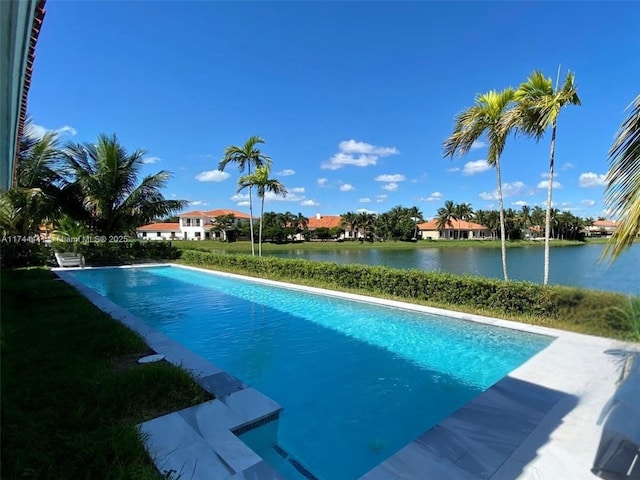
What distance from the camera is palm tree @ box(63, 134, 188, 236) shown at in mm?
16500

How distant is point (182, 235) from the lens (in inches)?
2450

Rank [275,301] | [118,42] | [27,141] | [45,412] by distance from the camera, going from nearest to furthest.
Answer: [45,412] < [118,42] < [275,301] < [27,141]

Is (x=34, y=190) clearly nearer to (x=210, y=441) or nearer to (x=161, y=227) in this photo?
(x=210, y=441)

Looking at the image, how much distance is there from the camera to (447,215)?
70562mm

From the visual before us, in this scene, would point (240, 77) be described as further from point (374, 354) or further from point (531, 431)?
point (531, 431)

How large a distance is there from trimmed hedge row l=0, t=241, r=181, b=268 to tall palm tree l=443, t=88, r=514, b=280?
54.3 feet

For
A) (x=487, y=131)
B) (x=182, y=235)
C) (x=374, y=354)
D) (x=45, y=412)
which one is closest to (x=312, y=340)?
(x=374, y=354)

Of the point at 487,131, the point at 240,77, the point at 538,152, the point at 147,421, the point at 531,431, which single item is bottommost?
the point at 531,431

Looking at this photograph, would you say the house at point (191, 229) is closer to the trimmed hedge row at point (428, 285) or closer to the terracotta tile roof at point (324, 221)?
the terracotta tile roof at point (324, 221)

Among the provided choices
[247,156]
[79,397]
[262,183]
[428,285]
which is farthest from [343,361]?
[247,156]

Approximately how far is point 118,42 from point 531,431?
10251 millimetres

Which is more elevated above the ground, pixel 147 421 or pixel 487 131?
pixel 487 131

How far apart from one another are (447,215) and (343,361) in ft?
232

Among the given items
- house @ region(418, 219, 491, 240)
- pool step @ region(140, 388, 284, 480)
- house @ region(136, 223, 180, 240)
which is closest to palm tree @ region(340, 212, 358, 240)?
house @ region(418, 219, 491, 240)
